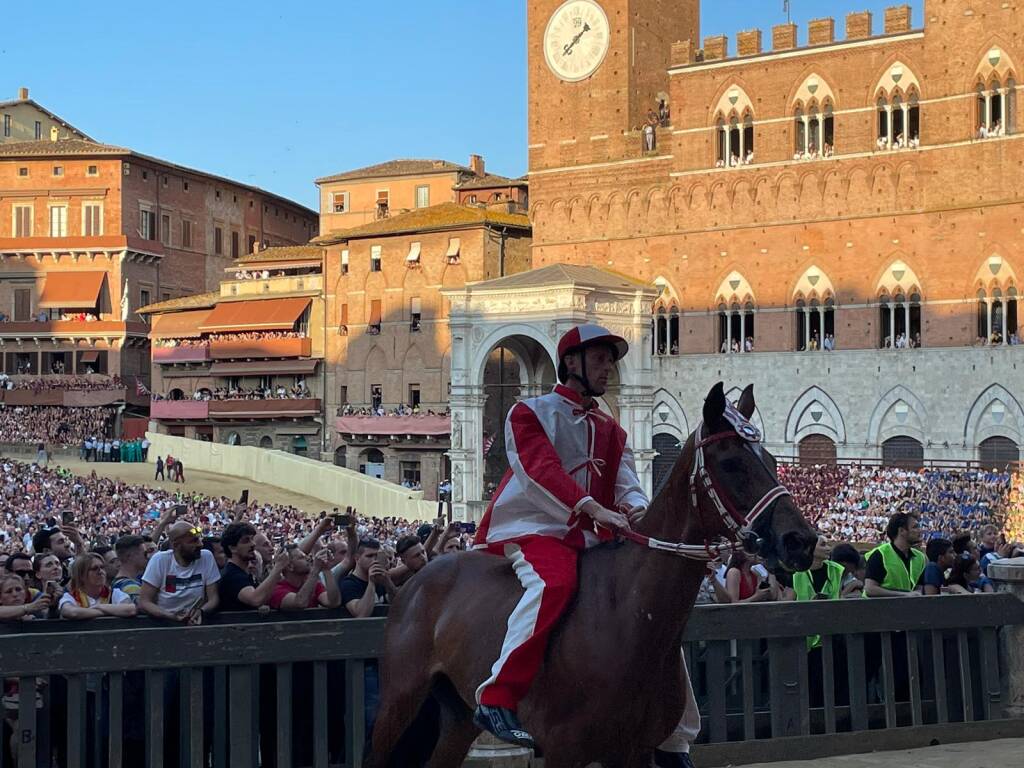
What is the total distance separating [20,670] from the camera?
6781 mm

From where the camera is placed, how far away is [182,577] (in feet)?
26.0

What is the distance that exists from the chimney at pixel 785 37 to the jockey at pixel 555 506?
3707 cm

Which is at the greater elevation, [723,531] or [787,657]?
[723,531]

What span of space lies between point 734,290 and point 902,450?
23.0ft

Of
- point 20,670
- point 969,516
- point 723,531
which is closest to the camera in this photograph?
point 723,531

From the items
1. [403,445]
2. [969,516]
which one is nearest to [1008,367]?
[969,516]

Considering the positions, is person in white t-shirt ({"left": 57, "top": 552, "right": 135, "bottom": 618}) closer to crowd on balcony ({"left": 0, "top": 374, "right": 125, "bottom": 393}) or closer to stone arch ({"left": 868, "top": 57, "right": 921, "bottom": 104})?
stone arch ({"left": 868, "top": 57, "right": 921, "bottom": 104})

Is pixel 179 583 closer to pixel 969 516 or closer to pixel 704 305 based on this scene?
pixel 969 516

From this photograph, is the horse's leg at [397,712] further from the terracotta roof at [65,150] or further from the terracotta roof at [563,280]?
the terracotta roof at [65,150]

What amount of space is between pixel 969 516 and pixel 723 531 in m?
26.8

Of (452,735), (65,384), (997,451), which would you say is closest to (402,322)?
(65,384)

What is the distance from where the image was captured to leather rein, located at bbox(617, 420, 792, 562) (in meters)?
5.66

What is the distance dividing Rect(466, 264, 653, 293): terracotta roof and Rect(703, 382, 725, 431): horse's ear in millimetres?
34385

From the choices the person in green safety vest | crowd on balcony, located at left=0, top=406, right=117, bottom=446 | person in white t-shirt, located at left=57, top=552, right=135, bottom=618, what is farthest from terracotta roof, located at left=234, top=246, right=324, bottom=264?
person in white t-shirt, located at left=57, top=552, right=135, bottom=618
